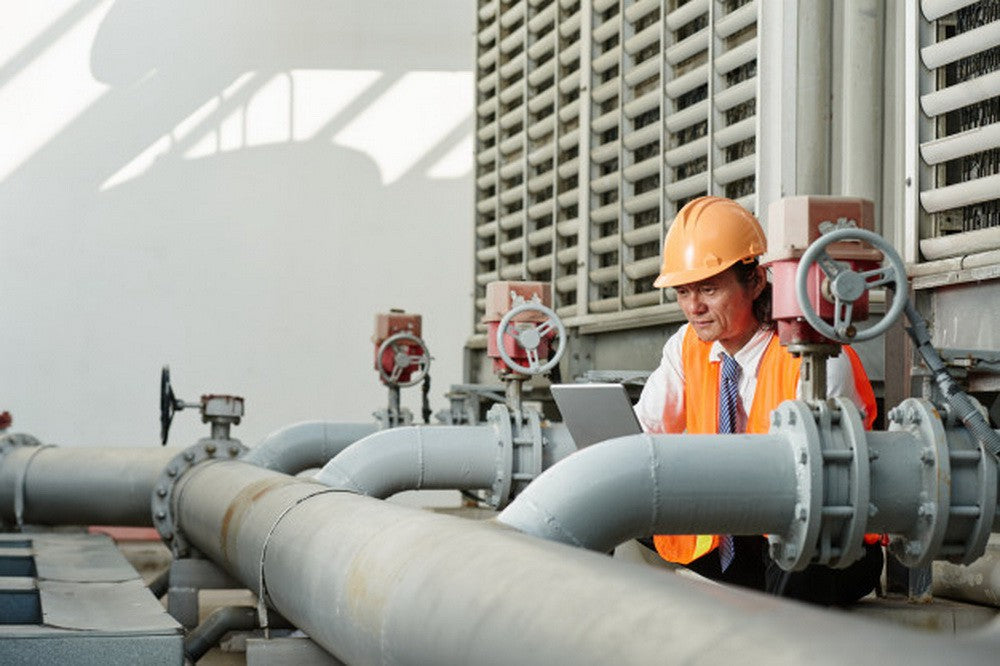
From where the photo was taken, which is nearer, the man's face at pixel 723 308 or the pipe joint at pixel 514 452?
the man's face at pixel 723 308

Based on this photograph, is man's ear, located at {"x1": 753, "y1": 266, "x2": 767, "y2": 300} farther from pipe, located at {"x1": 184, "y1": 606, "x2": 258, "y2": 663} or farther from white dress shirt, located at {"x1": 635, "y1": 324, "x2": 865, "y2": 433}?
pipe, located at {"x1": 184, "y1": 606, "x2": 258, "y2": 663}

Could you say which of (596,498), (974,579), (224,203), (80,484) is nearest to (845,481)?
(596,498)

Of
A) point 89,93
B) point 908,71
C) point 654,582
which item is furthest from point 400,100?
point 654,582

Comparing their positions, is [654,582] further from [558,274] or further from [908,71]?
[558,274]

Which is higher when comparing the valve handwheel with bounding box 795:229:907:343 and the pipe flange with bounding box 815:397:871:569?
the valve handwheel with bounding box 795:229:907:343

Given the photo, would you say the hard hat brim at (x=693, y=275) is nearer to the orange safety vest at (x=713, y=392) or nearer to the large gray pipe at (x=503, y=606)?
the orange safety vest at (x=713, y=392)

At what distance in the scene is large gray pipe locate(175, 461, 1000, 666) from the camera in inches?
47.8

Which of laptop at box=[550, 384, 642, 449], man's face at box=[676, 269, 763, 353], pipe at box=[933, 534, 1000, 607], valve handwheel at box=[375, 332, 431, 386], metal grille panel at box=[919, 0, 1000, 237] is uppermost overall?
metal grille panel at box=[919, 0, 1000, 237]

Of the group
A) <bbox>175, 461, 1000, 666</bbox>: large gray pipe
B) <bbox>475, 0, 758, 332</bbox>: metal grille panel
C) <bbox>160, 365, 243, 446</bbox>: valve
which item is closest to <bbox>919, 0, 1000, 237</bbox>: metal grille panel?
<bbox>475, 0, 758, 332</bbox>: metal grille panel

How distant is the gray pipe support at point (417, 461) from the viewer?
430 centimetres

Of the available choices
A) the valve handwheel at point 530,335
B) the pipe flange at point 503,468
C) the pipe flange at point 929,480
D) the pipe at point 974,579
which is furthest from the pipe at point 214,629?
the pipe flange at point 929,480

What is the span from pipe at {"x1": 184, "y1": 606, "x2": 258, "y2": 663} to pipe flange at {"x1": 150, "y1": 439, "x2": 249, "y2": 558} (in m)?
0.62

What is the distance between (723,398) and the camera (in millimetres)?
3461

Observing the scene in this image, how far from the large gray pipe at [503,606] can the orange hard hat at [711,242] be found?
1.02m
